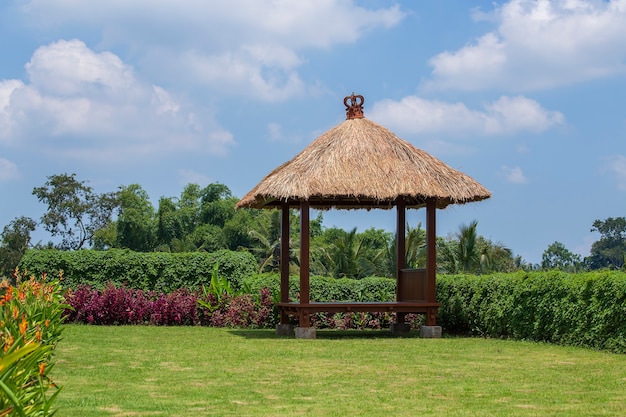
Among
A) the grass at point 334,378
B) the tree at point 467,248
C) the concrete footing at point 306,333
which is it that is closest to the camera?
the grass at point 334,378

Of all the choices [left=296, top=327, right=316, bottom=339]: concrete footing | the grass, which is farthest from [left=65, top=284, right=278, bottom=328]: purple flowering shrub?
the grass

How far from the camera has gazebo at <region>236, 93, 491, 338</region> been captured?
50.2 feet

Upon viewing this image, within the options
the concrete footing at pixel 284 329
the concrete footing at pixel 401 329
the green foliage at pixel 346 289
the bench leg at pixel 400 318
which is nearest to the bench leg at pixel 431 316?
the concrete footing at pixel 401 329

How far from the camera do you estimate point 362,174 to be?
15625 mm

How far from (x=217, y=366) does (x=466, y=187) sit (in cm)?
692

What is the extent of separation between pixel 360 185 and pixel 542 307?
12.2ft

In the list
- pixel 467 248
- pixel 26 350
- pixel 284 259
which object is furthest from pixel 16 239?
pixel 26 350

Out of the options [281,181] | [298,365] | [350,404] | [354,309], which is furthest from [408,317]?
[350,404]

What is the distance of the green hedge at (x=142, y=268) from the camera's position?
21.4m

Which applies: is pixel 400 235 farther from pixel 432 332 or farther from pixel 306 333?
pixel 306 333

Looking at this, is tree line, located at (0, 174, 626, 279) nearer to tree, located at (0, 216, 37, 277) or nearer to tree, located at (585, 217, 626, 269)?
tree, located at (0, 216, 37, 277)

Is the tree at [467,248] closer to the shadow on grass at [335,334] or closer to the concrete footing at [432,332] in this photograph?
the shadow on grass at [335,334]

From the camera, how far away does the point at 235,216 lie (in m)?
53.7

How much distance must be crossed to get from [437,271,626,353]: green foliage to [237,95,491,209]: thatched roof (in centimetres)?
182
